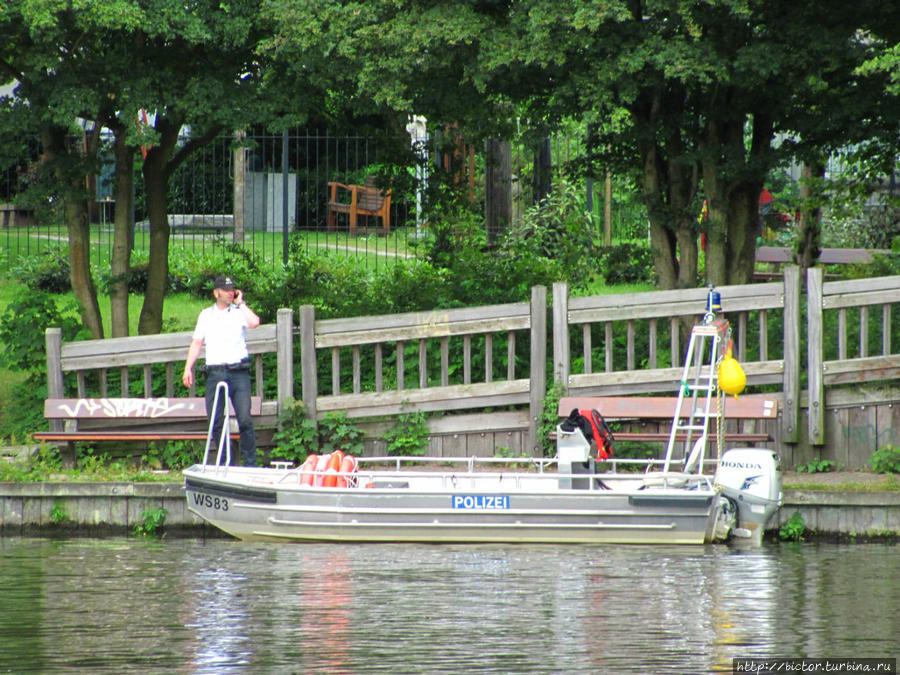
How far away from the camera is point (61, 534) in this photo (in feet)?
39.2

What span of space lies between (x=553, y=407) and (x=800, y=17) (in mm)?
4170

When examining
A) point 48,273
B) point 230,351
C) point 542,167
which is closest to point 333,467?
point 230,351

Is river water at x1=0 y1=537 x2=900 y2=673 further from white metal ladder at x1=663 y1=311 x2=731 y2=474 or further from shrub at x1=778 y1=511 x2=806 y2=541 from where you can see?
white metal ladder at x1=663 y1=311 x2=731 y2=474

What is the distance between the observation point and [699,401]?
13031 millimetres

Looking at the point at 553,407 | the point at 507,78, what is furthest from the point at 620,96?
the point at 553,407

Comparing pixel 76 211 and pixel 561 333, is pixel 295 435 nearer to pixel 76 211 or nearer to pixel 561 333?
pixel 561 333

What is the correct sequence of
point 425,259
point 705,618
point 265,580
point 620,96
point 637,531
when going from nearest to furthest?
point 705,618 < point 265,580 < point 637,531 < point 620,96 < point 425,259

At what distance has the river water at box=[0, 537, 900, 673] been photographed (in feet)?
25.8

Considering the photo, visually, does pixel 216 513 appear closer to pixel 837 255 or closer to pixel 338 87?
pixel 338 87

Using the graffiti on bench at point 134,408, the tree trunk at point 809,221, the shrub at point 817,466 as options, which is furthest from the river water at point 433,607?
the tree trunk at point 809,221

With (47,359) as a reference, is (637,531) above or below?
below

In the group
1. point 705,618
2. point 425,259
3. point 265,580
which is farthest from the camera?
point 425,259

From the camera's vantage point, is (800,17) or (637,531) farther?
(800,17)

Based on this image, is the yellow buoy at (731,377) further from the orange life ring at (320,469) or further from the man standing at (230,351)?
the man standing at (230,351)
